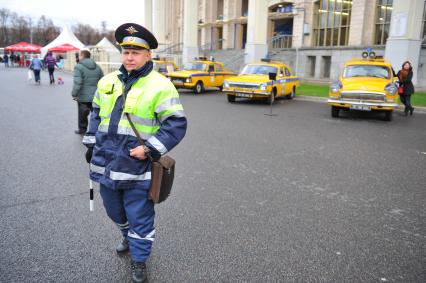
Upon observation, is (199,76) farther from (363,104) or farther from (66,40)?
(66,40)

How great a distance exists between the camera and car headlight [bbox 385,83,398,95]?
37.2ft

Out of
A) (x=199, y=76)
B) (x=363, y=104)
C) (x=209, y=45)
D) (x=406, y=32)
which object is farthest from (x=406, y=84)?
(x=209, y=45)

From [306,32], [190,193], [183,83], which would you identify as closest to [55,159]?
[190,193]

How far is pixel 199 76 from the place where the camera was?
65.5 ft

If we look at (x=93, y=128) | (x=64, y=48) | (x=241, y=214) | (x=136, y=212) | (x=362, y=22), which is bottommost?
(x=241, y=214)

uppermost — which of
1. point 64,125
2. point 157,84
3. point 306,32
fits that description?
point 306,32

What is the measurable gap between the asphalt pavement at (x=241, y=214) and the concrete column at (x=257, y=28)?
68.1 feet

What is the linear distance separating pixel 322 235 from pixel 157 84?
2361 mm

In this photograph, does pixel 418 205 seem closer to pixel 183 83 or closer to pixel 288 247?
pixel 288 247

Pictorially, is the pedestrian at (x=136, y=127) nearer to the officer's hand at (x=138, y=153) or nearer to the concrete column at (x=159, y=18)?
the officer's hand at (x=138, y=153)

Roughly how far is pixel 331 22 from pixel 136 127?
2957 centimetres

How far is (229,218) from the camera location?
169 inches

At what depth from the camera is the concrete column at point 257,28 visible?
27962mm

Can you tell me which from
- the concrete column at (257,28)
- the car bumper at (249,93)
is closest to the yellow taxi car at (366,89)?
the car bumper at (249,93)
